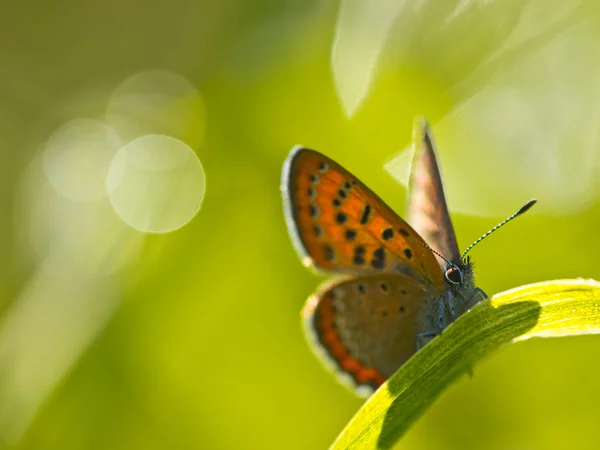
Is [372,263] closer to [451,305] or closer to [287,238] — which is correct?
[451,305]

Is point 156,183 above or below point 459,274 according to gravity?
above

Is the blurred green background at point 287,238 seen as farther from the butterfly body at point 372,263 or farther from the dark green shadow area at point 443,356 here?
the dark green shadow area at point 443,356

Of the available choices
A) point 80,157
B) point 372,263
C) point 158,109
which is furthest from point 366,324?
point 80,157

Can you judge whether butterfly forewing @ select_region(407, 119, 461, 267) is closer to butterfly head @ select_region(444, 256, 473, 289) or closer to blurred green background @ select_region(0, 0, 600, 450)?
butterfly head @ select_region(444, 256, 473, 289)

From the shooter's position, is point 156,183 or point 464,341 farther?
point 156,183

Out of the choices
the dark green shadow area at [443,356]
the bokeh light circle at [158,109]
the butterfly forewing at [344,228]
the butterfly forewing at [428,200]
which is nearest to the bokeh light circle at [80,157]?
the bokeh light circle at [158,109]

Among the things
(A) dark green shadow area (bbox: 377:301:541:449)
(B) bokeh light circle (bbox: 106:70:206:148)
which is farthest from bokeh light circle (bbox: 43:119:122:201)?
(A) dark green shadow area (bbox: 377:301:541:449)

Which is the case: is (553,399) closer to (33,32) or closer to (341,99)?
(341,99)
